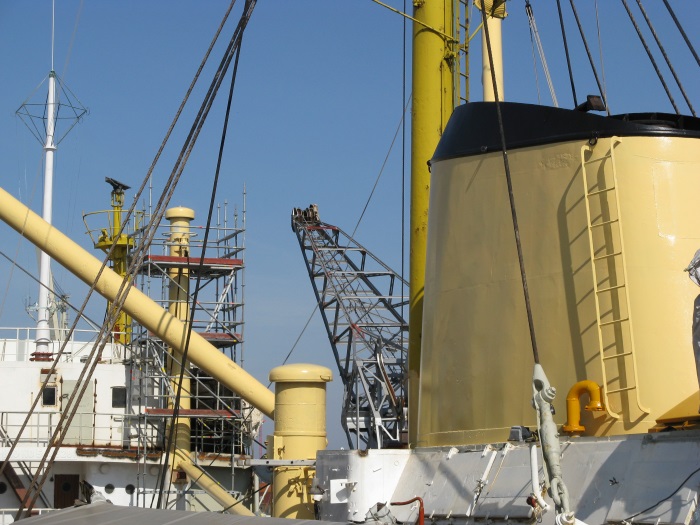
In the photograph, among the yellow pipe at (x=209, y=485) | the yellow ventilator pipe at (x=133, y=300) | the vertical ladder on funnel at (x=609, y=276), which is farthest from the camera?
the yellow pipe at (x=209, y=485)

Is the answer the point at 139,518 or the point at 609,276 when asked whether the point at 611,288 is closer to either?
the point at 609,276

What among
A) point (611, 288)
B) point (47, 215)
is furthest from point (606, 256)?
point (47, 215)

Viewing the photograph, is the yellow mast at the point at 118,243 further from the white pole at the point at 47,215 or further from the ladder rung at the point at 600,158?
the ladder rung at the point at 600,158

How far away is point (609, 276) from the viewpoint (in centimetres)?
829

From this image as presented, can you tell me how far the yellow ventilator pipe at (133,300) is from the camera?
16.6m

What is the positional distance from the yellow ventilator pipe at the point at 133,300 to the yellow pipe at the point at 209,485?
11.0 feet

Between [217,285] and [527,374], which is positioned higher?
[217,285]

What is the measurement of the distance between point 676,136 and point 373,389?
17341 mm

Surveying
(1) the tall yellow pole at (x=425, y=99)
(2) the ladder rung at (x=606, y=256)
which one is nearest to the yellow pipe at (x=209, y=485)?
(1) the tall yellow pole at (x=425, y=99)

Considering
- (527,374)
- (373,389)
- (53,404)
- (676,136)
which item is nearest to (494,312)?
(527,374)

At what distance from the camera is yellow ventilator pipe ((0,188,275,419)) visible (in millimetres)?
16625

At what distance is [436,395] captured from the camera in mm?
9406

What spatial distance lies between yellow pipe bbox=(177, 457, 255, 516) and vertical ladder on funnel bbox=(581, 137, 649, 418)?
1266 cm

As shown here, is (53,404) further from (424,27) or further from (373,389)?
(424,27)
